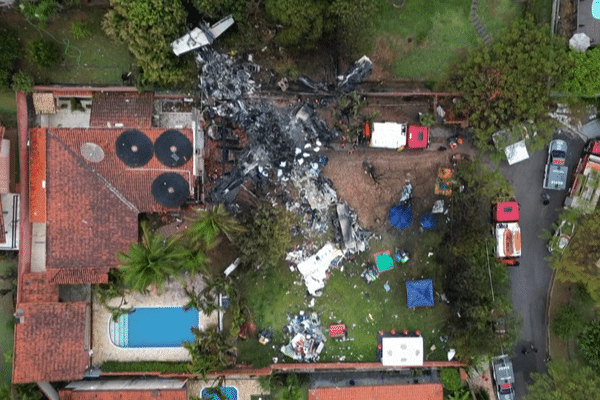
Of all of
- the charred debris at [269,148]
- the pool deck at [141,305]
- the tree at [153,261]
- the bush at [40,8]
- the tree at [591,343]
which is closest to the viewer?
the tree at [153,261]

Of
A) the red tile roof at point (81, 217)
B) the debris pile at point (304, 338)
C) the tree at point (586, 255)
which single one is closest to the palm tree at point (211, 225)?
the red tile roof at point (81, 217)

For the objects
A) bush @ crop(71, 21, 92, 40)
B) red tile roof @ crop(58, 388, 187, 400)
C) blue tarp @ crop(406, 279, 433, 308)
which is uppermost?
bush @ crop(71, 21, 92, 40)

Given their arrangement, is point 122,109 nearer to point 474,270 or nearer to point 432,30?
point 432,30

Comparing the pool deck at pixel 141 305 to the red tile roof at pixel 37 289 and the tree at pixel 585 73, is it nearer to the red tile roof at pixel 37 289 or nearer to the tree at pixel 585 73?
the red tile roof at pixel 37 289

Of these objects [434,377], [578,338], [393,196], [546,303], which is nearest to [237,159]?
[393,196]

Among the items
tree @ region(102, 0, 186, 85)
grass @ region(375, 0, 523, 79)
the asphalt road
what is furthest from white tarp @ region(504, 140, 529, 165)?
tree @ region(102, 0, 186, 85)

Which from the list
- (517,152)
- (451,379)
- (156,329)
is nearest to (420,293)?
(451,379)

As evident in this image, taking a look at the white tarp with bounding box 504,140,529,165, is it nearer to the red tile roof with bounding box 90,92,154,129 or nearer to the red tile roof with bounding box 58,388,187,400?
the red tile roof with bounding box 90,92,154,129
